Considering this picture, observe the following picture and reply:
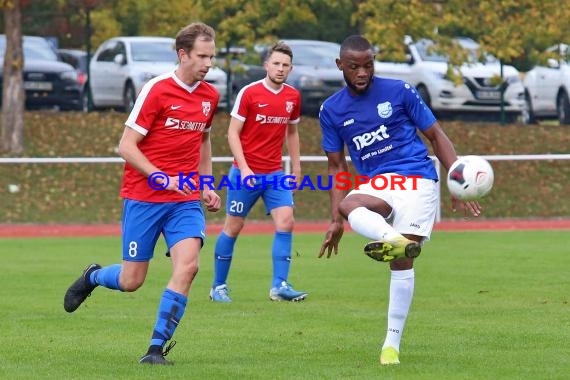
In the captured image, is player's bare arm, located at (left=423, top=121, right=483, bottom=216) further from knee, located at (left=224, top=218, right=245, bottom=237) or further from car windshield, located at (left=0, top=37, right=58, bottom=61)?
car windshield, located at (left=0, top=37, right=58, bottom=61)

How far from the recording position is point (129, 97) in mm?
28609

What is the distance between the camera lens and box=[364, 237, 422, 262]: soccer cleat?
784 centimetres

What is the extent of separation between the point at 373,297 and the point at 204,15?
15.3 metres

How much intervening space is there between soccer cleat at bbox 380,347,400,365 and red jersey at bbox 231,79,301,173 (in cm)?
463

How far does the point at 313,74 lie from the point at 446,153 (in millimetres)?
19943

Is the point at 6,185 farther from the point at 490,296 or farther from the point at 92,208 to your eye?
the point at 490,296

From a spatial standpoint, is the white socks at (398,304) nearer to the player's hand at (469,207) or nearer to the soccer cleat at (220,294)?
the player's hand at (469,207)

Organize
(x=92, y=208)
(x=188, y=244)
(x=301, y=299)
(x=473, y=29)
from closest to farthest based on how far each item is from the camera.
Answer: (x=188, y=244) → (x=301, y=299) → (x=92, y=208) → (x=473, y=29)

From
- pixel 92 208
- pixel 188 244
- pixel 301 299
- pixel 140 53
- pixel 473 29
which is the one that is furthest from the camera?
pixel 140 53

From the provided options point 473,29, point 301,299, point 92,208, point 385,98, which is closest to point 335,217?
point 385,98

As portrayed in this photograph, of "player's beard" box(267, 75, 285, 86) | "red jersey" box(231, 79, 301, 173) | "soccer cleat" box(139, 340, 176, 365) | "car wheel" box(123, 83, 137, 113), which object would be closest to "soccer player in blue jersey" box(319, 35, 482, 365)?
"soccer cleat" box(139, 340, 176, 365)

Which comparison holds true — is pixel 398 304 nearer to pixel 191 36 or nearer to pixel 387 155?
pixel 387 155

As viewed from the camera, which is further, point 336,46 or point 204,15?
point 336,46

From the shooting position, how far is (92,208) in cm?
2395
